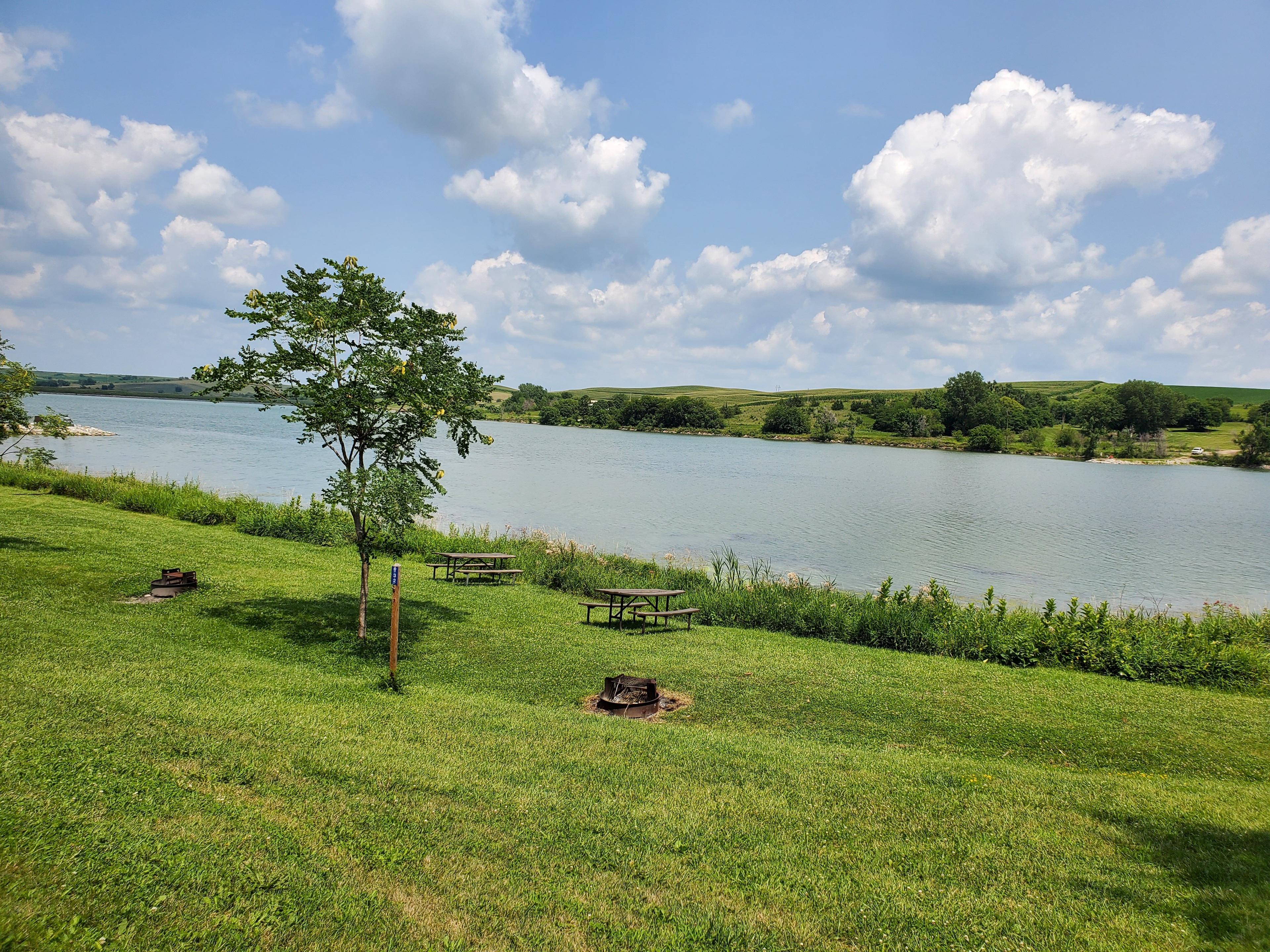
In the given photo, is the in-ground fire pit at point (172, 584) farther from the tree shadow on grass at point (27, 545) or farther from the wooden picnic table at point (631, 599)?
the wooden picnic table at point (631, 599)

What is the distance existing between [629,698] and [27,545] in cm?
1334

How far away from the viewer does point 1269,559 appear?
29.0 metres

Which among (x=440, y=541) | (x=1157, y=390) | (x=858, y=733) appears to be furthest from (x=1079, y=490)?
(x=1157, y=390)

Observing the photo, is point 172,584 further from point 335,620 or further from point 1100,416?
point 1100,416

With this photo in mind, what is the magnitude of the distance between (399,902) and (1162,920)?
4855 millimetres

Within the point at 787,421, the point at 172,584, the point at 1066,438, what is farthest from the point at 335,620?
the point at 787,421

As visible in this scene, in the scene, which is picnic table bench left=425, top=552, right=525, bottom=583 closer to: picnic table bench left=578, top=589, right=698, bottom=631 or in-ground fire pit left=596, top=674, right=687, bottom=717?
picnic table bench left=578, top=589, right=698, bottom=631

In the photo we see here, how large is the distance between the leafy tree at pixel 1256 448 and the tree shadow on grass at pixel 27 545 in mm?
123959

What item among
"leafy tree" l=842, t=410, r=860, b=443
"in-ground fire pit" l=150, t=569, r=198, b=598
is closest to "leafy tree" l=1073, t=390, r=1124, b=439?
"leafy tree" l=842, t=410, r=860, b=443

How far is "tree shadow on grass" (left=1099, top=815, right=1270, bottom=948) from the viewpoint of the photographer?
168 inches

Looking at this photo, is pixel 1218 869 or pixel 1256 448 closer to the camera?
pixel 1218 869

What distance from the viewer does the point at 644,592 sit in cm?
1464

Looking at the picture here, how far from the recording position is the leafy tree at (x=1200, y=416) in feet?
396

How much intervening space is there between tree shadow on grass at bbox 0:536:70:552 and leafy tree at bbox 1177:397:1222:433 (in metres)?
151
